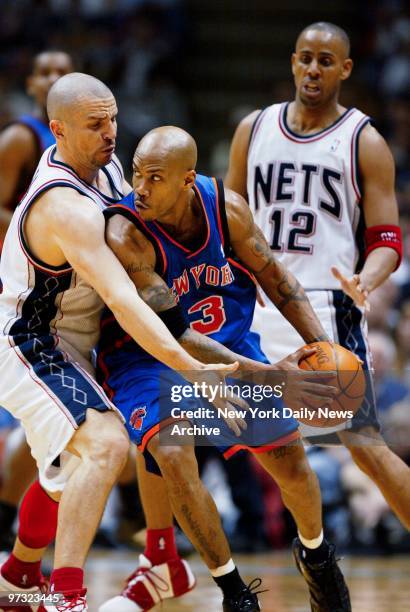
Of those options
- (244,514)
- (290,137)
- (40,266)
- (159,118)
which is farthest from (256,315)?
(159,118)

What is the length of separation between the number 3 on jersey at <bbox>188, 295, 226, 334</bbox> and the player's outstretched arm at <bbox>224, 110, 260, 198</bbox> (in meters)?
1.06

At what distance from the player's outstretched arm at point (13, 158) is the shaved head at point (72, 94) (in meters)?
1.87

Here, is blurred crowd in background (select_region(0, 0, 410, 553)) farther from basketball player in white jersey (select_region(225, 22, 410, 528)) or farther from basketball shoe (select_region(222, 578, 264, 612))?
basketball shoe (select_region(222, 578, 264, 612))

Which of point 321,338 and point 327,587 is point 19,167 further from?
point 327,587

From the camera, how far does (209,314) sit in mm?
5023

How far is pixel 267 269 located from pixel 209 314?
32 cm

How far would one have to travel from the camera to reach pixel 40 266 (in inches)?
186

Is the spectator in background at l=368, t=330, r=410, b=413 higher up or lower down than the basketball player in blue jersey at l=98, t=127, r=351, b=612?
lower down

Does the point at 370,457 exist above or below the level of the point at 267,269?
below

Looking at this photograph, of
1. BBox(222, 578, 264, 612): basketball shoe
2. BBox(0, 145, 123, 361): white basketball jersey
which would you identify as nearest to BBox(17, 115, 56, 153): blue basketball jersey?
BBox(0, 145, 123, 361): white basketball jersey

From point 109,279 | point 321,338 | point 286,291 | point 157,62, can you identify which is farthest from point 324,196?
point 157,62

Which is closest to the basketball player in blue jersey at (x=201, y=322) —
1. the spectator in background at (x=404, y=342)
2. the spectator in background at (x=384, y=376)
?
the spectator in background at (x=384, y=376)

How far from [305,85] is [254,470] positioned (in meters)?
3.39

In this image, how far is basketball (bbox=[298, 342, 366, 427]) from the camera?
189 inches
